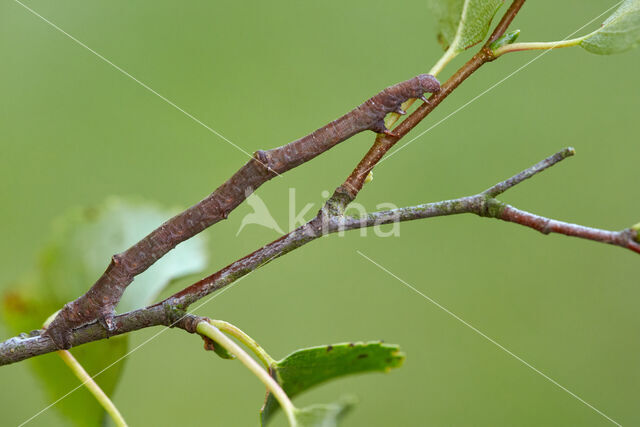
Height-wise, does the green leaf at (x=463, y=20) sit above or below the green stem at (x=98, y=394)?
above

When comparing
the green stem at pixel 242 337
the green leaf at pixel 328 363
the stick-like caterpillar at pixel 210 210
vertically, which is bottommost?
the green leaf at pixel 328 363

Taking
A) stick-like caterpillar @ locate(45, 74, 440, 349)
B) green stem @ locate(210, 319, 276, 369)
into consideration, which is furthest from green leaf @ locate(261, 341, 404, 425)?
stick-like caterpillar @ locate(45, 74, 440, 349)

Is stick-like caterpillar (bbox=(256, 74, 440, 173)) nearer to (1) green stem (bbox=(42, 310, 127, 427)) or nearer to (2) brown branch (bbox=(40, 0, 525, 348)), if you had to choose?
(2) brown branch (bbox=(40, 0, 525, 348))

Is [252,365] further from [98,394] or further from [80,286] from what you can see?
[80,286]

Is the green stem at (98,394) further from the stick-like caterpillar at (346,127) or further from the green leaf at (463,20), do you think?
the green leaf at (463,20)

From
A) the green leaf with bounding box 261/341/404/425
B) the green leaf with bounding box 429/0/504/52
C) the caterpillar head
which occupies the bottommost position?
the green leaf with bounding box 261/341/404/425

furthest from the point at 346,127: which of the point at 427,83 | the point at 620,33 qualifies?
the point at 620,33

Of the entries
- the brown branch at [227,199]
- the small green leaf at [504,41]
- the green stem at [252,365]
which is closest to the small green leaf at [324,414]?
the green stem at [252,365]

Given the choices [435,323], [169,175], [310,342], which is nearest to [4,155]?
[169,175]
